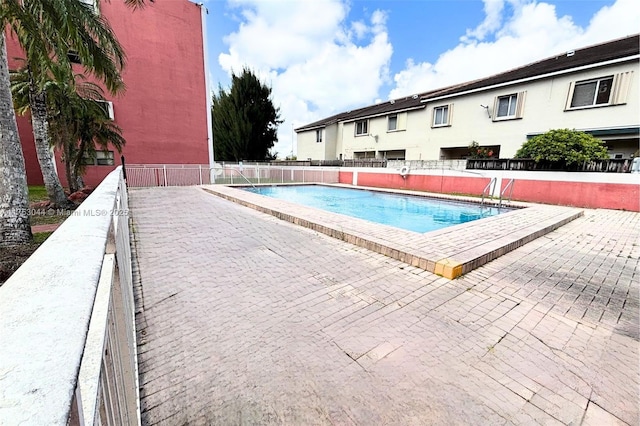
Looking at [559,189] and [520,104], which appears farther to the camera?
[520,104]

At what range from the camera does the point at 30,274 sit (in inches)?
27.2

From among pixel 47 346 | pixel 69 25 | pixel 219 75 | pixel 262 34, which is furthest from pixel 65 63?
pixel 219 75

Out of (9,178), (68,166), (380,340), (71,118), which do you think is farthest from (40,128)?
(380,340)

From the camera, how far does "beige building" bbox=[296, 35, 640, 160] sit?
38.4 feet

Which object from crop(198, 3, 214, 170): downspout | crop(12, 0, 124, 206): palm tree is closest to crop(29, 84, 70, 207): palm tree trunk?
crop(12, 0, 124, 206): palm tree

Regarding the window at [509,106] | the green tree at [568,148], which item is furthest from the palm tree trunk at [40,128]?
the window at [509,106]

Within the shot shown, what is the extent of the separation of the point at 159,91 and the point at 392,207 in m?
14.7

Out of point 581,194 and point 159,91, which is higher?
point 159,91

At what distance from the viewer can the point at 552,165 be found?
10.4 m

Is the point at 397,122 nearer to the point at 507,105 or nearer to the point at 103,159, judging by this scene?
the point at 507,105

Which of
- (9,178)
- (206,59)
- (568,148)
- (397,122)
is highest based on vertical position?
(206,59)

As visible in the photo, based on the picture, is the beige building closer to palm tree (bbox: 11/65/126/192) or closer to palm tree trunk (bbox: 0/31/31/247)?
palm tree (bbox: 11/65/126/192)

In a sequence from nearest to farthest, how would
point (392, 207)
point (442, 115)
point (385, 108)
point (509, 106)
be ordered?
point (392, 207), point (509, 106), point (442, 115), point (385, 108)

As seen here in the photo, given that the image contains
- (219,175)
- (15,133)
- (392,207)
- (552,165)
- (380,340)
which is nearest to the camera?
(380,340)
